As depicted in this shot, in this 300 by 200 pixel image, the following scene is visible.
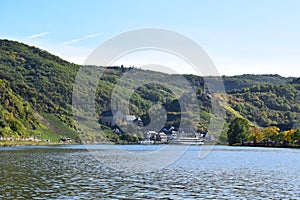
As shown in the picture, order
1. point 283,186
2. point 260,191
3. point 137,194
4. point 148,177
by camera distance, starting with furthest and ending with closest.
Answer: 1. point 148,177
2. point 283,186
3. point 260,191
4. point 137,194

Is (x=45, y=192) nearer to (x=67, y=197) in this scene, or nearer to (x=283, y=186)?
(x=67, y=197)

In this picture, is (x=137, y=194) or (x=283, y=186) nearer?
(x=137, y=194)

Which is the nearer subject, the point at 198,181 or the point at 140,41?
the point at 198,181

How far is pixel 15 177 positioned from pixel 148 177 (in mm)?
17161

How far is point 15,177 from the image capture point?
6175 cm

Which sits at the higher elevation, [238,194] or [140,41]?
[140,41]

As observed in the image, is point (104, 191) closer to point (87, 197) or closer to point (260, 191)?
point (87, 197)

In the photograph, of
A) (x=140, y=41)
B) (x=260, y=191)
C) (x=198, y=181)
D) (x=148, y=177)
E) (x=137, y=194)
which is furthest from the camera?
(x=140, y=41)

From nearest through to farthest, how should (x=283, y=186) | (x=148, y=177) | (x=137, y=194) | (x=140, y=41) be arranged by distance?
(x=137, y=194)
(x=283, y=186)
(x=148, y=177)
(x=140, y=41)

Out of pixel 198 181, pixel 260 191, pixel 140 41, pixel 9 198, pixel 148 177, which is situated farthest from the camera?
pixel 140 41

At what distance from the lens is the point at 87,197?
45312mm

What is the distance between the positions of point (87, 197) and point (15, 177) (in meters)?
20.0

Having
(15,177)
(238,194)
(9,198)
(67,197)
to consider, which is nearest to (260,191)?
(238,194)

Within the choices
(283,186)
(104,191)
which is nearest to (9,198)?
(104,191)
